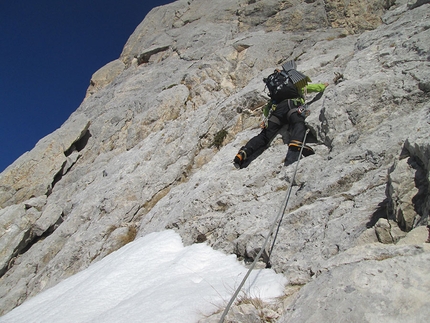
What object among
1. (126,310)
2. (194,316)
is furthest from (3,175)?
(194,316)

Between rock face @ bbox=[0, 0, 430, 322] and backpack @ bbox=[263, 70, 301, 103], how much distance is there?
868 millimetres

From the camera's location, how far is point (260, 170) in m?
7.69

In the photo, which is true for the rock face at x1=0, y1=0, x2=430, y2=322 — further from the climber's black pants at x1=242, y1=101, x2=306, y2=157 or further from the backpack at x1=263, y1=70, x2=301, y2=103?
the backpack at x1=263, y1=70, x2=301, y2=103

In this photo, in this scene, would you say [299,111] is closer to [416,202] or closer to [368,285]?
[416,202]

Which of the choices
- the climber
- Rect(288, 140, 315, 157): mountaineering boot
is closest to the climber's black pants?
the climber

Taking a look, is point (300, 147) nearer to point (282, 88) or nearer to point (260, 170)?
point (260, 170)

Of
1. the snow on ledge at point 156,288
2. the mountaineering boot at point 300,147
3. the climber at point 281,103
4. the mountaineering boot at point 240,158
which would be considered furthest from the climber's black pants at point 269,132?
the snow on ledge at point 156,288

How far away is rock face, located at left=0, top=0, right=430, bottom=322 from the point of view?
3295 millimetres

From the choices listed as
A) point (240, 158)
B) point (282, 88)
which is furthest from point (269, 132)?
point (282, 88)

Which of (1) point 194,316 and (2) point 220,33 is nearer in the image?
(1) point 194,316

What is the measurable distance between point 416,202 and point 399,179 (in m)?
0.39

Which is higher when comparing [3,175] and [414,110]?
[3,175]

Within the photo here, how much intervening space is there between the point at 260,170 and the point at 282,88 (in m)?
2.62

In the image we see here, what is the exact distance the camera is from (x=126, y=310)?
453 cm
